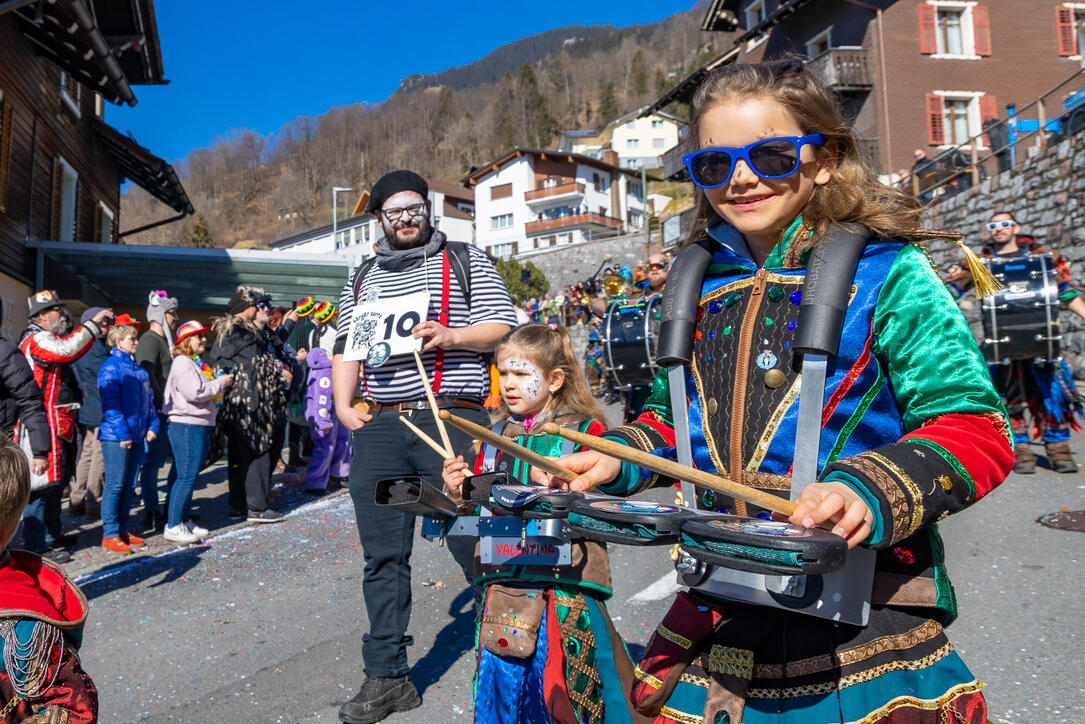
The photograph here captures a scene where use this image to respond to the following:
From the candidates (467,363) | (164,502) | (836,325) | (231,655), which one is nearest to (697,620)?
(836,325)

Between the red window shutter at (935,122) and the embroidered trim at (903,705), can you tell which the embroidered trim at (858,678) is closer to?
the embroidered trim at (903,705)

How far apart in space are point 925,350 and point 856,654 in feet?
1.77

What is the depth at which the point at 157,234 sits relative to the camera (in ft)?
205

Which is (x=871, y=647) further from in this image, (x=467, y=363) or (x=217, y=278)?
(x=217, y=278)

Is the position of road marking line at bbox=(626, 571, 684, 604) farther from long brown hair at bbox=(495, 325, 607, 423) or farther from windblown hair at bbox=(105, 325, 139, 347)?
windblown hair at bbox=(105, 325, 139, 347)

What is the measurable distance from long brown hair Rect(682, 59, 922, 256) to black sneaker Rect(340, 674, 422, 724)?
8.50 feet

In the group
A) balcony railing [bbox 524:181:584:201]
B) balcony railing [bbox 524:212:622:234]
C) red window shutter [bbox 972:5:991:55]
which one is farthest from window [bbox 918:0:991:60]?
balcony railing [bbox 524:181:584:201]

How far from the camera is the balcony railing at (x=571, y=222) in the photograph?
63312 mm

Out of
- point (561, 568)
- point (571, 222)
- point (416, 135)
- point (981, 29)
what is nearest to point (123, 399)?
point (561, 568)

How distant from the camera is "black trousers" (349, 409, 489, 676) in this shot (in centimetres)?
332

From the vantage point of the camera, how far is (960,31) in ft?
88.6

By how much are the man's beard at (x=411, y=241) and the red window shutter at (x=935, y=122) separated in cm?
2728

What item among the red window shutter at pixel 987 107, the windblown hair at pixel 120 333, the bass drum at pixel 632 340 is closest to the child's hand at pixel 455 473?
the windblown hair at pixel 120 333

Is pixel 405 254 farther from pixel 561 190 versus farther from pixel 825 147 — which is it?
pixel 561 190
